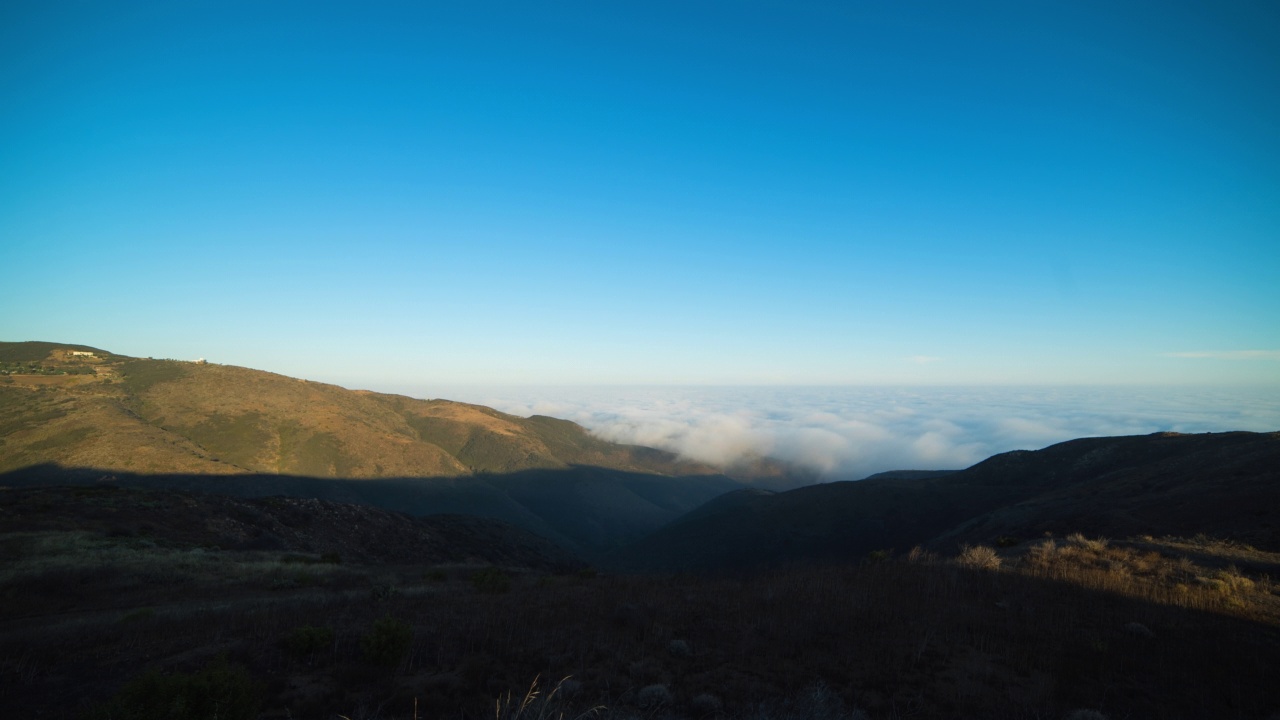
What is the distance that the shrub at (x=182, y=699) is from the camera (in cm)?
502

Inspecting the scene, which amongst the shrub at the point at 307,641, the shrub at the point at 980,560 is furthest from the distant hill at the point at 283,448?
the shrub at the point at 980,560

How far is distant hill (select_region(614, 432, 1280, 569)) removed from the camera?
2544 cm

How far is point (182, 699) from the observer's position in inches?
199

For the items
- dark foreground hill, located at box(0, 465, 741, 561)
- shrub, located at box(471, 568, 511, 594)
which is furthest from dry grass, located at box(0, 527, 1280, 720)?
dark foreground hill, located at box(0, 465, 741, 561)

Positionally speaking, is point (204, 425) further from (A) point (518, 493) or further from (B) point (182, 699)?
(B) point (182, 699)

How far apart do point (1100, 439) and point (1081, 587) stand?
205 ft

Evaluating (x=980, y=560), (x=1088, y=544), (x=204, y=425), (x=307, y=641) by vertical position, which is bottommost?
(x=204, y=425)

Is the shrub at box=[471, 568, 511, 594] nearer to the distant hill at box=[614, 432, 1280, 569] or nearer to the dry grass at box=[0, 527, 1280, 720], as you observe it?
the dry grass at box=[0, 527, 1280, 720]

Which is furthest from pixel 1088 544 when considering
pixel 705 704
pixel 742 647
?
pixel 705 704

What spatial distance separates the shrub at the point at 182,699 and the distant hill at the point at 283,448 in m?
79.9

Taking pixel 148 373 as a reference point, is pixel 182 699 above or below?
below

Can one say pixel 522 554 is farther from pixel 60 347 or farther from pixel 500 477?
pixel 60 347

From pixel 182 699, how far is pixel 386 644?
311 cm

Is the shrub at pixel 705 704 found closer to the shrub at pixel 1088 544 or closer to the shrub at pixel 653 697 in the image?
the shrub at pixel 653 697
